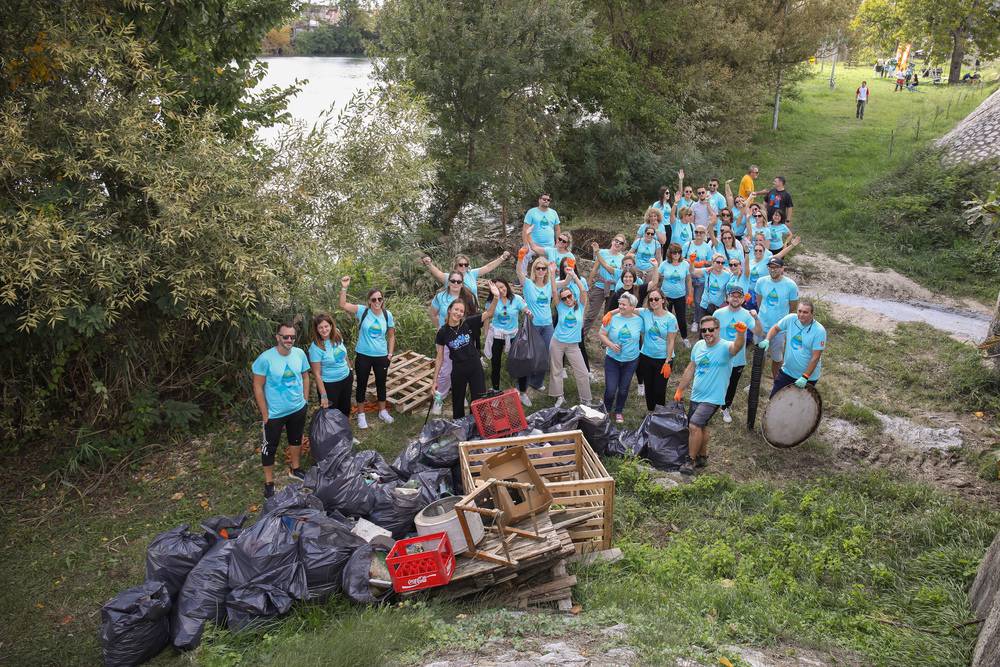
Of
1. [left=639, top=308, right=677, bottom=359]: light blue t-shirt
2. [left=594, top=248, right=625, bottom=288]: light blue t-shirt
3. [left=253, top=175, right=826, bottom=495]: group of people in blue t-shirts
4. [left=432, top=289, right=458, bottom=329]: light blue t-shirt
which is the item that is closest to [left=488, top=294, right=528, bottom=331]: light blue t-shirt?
[left=253, top=175, right=826, bottom=495]: group of people in blue t-shirts

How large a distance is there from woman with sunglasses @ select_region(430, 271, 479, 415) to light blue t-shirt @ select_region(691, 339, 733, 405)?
2472 mm

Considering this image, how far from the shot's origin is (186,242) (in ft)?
23.0

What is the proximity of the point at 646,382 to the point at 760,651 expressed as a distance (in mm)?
3812

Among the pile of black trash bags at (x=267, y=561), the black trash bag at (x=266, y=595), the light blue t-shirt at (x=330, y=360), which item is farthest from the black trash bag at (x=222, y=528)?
the light blue t-shirt at (x=330, y=360)

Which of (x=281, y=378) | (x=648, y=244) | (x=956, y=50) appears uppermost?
(x=956, y=50)

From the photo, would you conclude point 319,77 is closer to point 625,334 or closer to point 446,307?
point 446,307

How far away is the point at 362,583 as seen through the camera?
5055mm

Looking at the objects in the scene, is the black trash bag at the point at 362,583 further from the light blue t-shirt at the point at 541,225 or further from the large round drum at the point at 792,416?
the light blue t-shirt at the point at 541,225

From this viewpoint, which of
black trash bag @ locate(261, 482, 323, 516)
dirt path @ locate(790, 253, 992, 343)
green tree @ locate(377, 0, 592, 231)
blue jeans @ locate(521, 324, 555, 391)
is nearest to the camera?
black trash bag @ locate(261, 482, 323, 516)

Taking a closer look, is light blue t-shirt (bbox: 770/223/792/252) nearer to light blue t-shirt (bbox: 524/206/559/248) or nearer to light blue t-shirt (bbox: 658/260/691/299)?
light blue t-shirt (bbox: 658/260/691/299)

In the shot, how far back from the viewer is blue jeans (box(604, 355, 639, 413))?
7934mm

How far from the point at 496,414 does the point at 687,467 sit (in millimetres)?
2013

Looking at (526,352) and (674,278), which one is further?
(674,278)

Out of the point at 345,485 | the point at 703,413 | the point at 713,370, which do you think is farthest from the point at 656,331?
the point at 345,485
